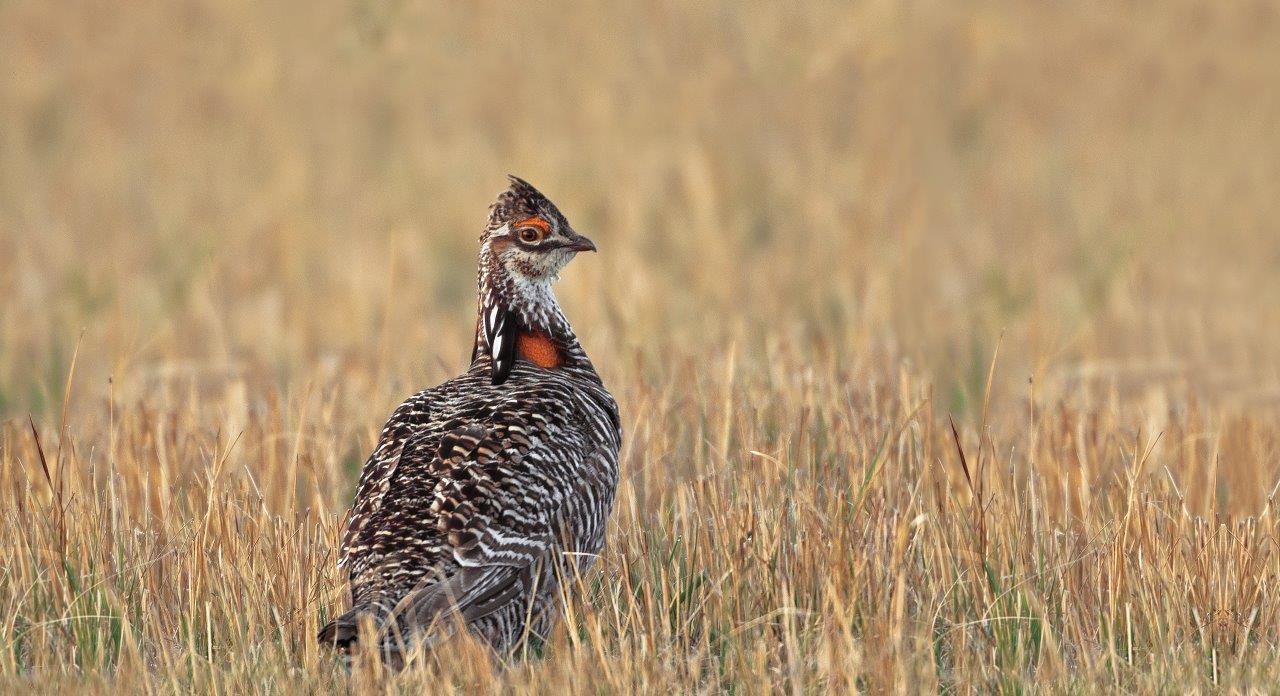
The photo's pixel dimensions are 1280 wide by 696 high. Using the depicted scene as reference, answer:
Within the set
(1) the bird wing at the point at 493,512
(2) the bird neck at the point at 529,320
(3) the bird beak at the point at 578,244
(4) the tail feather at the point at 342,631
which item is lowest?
(4) the tail feather at the point at 342,631

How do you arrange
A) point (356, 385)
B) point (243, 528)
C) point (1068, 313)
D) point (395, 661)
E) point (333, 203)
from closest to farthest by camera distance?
point (395, 661), point (243, 528), point (356, 385), point (1068, 313), point (333, 203)

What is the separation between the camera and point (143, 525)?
23.5 feet

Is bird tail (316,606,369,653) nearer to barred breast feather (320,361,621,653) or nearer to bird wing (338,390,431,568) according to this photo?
barred breast feather (320,361,621,653)

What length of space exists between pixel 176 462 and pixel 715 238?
7.72 meters

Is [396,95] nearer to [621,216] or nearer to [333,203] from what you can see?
[333,203]

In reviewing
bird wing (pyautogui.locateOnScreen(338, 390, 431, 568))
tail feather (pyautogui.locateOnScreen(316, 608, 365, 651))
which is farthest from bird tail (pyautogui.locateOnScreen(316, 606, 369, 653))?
bird wing (pyautogui.locateOnScreen(338, 390, 431, 568))

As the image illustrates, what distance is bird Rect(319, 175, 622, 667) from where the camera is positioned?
212 inches

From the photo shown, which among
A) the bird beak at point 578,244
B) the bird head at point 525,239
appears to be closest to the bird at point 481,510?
the bird head at point 525,239

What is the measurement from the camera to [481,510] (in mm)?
5641

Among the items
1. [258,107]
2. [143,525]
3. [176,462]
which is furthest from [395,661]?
[258,107]

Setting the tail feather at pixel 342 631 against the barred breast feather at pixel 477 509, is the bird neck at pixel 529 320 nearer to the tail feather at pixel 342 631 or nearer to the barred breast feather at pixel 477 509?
the barred breast feather at pixel 477 509

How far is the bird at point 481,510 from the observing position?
5395 mm

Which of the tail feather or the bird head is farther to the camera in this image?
the bird head

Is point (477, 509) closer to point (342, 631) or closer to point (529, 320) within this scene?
point (342, 631)
